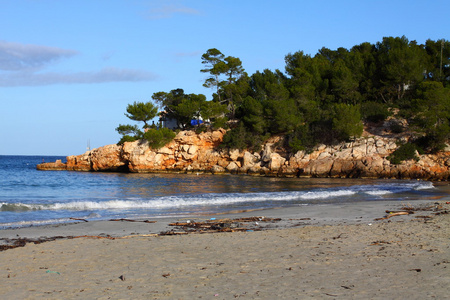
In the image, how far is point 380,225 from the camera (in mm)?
10328

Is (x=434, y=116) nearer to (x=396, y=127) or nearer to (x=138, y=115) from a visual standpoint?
(x=396, y=127)

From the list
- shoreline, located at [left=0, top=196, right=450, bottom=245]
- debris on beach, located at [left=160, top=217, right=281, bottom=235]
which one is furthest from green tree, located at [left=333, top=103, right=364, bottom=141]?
debris on beach, located at [left=160, top=217, right=281, bottom=235]

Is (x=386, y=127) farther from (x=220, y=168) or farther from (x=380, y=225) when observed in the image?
(x=380, y=225)

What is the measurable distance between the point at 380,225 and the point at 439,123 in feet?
109

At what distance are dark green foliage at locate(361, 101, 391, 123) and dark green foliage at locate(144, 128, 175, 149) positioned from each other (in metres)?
22.2

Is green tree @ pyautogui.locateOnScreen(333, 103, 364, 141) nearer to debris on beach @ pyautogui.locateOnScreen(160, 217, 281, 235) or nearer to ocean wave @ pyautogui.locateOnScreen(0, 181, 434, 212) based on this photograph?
ocean wave @ pyautogui.locateOnScreen(0, 181, 434, 212)

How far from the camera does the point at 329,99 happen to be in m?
50.8

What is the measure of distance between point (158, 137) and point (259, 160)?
12.4m

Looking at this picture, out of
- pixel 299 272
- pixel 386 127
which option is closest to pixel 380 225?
pixel 299 272

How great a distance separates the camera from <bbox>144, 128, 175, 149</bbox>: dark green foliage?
49312 mm

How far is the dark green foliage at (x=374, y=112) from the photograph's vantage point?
45156mm

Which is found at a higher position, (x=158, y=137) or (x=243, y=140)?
(x=158, y=137)

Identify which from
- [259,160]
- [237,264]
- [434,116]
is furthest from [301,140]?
[237,264]

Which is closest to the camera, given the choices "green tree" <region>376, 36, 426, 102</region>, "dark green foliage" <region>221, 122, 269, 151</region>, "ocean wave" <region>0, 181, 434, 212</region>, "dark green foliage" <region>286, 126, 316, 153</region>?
"ocean wave" <region>0, 181, 434, 212</region>
